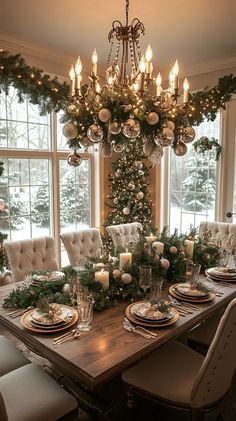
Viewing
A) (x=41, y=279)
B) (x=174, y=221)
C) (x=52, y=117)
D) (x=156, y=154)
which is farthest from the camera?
(x=174, y=221)

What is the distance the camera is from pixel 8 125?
12.5ft

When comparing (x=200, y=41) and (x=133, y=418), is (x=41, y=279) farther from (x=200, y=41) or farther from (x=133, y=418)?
(x=200, y=41)

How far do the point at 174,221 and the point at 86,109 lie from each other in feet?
9.53

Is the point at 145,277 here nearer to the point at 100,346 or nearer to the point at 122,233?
the point at 100,346

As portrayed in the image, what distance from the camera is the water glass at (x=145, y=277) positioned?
1933mm

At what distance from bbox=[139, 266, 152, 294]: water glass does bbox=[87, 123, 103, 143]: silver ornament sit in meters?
0.95

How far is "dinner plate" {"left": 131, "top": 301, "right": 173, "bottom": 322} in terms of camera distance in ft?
5.54

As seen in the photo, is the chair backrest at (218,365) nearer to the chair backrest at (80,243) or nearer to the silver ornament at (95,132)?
the silver ornament at (95,132)

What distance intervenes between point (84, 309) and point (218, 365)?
2.22 feet

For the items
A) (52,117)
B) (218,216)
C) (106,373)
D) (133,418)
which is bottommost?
(133,418)

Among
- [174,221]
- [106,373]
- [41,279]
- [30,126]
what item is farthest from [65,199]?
[106,373]

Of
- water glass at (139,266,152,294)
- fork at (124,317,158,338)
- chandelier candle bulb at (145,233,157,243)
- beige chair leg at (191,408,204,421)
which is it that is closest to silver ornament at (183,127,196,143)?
chandelier candle bulb at (145,233,157,243)

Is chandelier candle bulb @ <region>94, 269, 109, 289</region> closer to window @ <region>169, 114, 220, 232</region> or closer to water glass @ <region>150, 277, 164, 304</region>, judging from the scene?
water glass @ <region>150, 277, 164, 304</region>

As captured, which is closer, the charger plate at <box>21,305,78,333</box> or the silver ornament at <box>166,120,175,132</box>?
the charger plate at <box>21,305,78,333</box>
